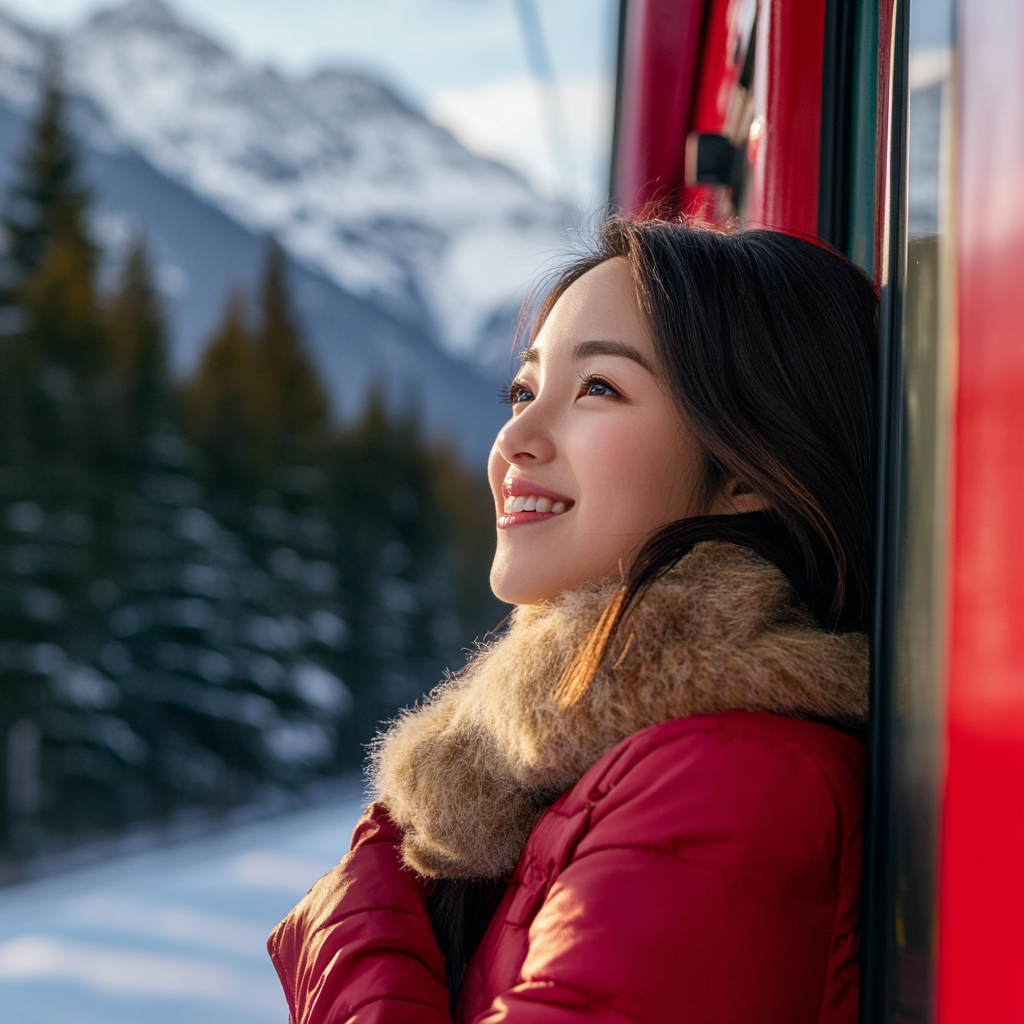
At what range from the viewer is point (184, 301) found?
39.2 m

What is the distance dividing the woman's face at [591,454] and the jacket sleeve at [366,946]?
0.30 meters

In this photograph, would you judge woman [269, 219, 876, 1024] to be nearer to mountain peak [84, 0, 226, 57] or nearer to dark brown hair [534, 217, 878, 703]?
dark brown hair [534, 217, 878, 703]

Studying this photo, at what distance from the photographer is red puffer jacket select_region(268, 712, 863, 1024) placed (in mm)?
673

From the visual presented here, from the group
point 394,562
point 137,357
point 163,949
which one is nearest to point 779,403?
point 163,949

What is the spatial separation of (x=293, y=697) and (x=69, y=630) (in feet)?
16.5

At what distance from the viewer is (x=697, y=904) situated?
68 cm

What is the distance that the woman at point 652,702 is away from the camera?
0.70 m

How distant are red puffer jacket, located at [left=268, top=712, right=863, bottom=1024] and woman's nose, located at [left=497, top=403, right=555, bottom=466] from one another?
0.37 metres

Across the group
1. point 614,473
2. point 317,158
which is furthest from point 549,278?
point 317,158

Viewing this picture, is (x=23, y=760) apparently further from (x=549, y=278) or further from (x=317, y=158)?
(x=317, y=158)

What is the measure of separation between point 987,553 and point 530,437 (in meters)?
0.59

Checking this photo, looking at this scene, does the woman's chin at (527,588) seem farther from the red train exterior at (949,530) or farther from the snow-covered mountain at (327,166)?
the snow-covered mountain at (327,166)

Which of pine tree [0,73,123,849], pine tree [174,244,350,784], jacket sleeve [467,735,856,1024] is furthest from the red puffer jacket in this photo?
pine tree [174,244,350,784]

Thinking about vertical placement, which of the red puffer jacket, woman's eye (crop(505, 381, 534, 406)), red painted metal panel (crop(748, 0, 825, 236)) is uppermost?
red painted metal panel (crop(748, 0, 825, 236))
